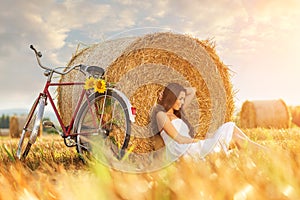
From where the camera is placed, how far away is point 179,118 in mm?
4324

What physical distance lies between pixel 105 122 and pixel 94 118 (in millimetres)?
140

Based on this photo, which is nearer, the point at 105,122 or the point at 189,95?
the point at 105,122

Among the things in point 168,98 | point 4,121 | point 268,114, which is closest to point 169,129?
point 168,98

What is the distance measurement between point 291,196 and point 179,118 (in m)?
3.81

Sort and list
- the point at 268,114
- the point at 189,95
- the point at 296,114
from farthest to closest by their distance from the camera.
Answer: the point at 296,114
the point at 268,114
the point at 189,95

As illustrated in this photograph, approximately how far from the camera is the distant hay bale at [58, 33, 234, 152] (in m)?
4.32

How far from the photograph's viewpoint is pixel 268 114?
30.5 feet

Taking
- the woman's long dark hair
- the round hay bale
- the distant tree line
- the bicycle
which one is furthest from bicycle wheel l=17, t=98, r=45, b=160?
the distant tree line

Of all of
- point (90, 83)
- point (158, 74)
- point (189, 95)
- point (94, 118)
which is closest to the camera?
point (94, 118)

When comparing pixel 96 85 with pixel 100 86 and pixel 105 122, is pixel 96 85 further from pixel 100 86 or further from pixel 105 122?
pixel 105 122

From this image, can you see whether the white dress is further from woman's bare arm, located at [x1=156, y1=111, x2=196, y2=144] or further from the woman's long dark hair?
the woman's long dark hair

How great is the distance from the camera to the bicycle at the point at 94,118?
3715 millimetres

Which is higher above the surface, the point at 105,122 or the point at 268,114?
the point at 105,122

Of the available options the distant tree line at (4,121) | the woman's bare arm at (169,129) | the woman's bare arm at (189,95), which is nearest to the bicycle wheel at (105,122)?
the woman's bare arm at (169,129)
